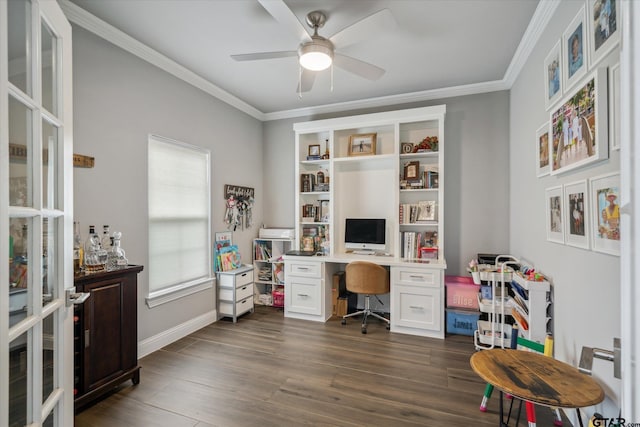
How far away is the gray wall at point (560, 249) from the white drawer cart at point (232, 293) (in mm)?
3006

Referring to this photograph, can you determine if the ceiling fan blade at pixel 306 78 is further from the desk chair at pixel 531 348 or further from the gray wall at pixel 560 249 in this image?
the desk chair at pixel 531 348

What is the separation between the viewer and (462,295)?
326 cm

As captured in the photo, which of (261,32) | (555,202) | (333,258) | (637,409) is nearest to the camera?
(637,409)

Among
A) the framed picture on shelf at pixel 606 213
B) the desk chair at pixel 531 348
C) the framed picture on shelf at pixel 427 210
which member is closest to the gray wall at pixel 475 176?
the framed picture on shelf at pixel 427 210

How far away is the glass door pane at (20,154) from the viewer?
0.93 m

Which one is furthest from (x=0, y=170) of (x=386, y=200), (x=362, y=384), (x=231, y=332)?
(x=386, y=200)

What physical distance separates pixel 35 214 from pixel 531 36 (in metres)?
3.38

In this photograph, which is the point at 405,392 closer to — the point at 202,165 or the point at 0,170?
the point at 0,170

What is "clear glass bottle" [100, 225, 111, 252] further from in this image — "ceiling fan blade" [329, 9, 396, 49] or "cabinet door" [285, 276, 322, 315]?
"ceiling fan blade" [329, 9, 396, 49]

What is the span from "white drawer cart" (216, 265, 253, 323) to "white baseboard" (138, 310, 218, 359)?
0.15 m

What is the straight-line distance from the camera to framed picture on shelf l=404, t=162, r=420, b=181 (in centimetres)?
370

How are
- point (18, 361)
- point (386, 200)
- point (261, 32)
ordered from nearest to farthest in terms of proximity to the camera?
point (18, 361) → point (261, 32) → point (386, 200)

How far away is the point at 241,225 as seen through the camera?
4145mm

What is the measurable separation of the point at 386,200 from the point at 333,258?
3.38ft
